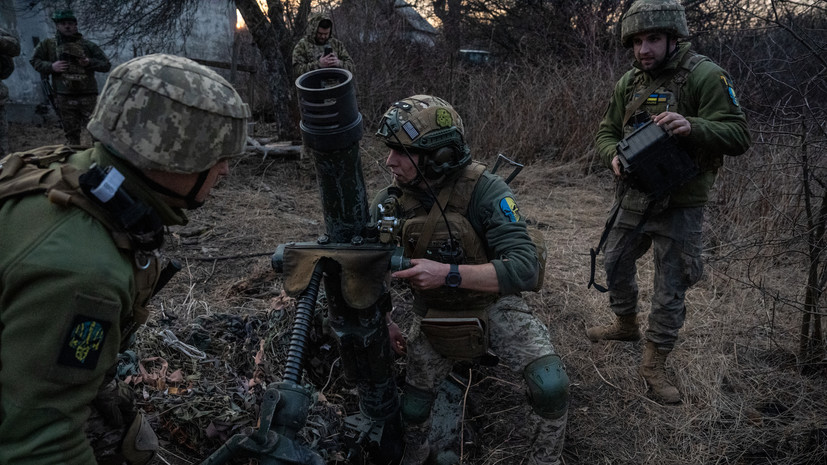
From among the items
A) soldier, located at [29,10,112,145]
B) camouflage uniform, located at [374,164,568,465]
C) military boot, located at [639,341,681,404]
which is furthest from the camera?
soldier, located at [29,10,112,145]

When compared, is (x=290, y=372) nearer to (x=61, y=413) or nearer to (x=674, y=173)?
(x=61, y=413)

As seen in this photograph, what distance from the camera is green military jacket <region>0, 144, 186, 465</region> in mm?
1272

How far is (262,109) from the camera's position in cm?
1340

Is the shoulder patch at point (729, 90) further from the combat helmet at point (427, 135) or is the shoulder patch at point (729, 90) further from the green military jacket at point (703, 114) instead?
the combat helmet at point (427, 135)

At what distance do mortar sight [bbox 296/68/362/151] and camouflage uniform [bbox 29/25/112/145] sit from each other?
7136 mm

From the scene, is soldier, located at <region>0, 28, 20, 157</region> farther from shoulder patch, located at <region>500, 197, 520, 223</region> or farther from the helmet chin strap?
shoulder patch, located at <region>500, 197, 520, 223</region>

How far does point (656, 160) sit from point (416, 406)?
192 cm

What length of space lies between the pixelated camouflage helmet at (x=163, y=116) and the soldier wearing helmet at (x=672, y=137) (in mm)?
2519

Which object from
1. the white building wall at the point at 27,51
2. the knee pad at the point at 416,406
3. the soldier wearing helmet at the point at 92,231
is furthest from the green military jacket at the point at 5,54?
the knee pad at the point at 416,406

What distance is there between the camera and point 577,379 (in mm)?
3756

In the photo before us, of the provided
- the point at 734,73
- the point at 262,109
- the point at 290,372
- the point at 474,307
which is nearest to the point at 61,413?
the point at 290,372

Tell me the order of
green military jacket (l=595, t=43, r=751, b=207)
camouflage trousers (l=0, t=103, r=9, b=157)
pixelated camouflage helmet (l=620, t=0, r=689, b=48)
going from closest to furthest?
1. green military jacket (l=595, t=43, r=751, b=207)
2. pixelated camouflage helmet (l=620, t=0, r=689, b=48)
3. camouflage trousers (l=0, t=103, r=9, b=157)

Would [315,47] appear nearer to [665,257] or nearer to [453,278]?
[665,257]

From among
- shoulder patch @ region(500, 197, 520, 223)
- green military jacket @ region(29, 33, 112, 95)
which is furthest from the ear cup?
green military jacket @ region(29, 33, 112, 95)
